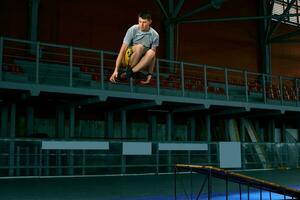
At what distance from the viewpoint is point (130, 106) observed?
20172 millimetres

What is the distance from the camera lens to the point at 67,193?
421 inches

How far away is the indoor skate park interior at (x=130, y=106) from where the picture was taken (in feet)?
48.1

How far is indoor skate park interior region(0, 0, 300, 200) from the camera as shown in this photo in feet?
48.1

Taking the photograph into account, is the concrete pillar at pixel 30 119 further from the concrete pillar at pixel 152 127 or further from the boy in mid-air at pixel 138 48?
the boy in mid-air at pixel 138 48

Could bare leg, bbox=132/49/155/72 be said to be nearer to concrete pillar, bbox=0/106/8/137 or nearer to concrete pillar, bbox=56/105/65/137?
concrete pillar, bbox=0/106/8/137

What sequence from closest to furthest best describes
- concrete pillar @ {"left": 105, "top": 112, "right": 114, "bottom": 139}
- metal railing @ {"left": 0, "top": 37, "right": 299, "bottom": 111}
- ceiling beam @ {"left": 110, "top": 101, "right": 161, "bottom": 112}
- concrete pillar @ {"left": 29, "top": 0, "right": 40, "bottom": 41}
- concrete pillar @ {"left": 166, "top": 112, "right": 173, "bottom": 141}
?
1. metal railing @ {"left": 0, "top": 37, "right": 299, "bottom": 111}
2. ceiling beam @ {"left": 110, "top": 101, "right": 161, "bottom": 112}
3. concrete pillar @ {"left": 29, "top": 0, "right": 40, "bottom": 41}
4. concrete pillar @ {"left": 105, "top": 112, "right": 114, "bottom": 139}
5. concrete pillar @ {"left": 166, "top": 112, "right": 173, "bottom": 141}

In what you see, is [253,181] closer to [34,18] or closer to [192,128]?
[34,18]

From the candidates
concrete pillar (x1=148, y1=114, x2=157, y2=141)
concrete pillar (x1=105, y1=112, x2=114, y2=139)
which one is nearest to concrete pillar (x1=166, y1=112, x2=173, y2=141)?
concrete pillar (x1=148, y1=114, x2=157, y2=141)

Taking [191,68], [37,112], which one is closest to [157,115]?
[191,68]

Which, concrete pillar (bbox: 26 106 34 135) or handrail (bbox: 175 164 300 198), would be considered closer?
handrail (bbox: 175 164 300 198)

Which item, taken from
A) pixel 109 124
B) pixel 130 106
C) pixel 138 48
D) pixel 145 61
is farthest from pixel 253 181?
pixel 109 124

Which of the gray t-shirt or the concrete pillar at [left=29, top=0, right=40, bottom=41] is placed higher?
the concrete pillar at [left=29, top=0, right=40, bottom=41]

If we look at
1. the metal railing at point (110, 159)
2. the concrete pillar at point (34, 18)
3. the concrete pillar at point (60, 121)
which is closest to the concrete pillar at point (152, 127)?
the metal railing at point (110, 159)

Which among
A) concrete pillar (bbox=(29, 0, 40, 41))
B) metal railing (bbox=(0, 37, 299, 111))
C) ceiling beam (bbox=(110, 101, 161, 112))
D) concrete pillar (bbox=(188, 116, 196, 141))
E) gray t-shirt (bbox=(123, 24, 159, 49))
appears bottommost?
concrete pillar (bbox=(188, 116, 196, 141))
